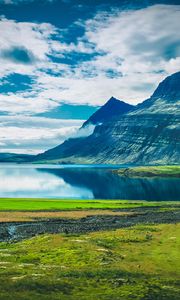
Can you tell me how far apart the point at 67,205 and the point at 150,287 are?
295 ft

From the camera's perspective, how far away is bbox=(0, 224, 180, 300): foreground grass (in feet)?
116

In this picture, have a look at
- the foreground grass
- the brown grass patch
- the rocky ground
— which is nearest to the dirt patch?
the rocky ground

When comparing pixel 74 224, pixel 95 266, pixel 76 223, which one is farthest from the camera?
pixel 76 223

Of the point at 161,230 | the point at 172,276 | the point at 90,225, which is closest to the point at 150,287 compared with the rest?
the point at 172,276

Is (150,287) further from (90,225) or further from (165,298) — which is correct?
(90,225)

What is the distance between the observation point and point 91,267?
4472 centimetres

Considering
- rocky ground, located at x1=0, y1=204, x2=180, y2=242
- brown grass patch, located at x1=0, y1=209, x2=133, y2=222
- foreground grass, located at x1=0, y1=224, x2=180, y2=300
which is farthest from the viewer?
brown grass patch, located at x1=0, y1=209, x2=133, y2=222

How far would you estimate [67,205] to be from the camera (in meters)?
126

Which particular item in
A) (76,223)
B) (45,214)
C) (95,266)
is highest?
(95,266)

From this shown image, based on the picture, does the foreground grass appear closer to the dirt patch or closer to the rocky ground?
the dirt patch

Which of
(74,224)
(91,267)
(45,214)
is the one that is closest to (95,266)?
(91,267)

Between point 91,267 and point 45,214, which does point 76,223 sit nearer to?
point 45,214

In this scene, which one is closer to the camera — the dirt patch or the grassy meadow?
the grassy meadow

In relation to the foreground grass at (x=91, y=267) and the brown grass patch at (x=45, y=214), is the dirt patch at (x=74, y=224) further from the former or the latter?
the foreground grass at (x=91, y=267)
